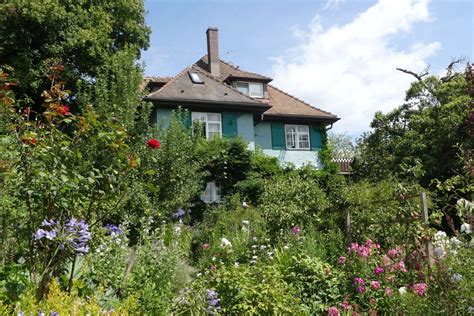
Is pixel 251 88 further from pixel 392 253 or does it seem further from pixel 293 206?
pixel 392 253

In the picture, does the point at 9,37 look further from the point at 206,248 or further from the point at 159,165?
the point at 206,248

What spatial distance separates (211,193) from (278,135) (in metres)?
4.94

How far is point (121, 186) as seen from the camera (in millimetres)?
4637

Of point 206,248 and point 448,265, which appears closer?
point 448,265

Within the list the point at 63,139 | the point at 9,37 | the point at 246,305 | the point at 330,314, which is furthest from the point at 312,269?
the point at 9,37

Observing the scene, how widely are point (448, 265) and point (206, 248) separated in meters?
6.23

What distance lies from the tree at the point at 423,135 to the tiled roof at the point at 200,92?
7.32 m

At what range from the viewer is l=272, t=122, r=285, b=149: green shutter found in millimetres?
21219

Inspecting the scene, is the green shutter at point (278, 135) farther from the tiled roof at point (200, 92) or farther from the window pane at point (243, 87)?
the window pane at point (243, 87)

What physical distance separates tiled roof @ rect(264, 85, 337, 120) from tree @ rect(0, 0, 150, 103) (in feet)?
24.4

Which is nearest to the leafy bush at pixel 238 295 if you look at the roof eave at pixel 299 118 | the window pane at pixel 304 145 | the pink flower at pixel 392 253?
the pink flower at pixel 392 253

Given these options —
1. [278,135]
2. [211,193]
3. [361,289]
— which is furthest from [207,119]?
[361,289]

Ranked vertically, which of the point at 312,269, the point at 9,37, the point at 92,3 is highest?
the point at 92,3

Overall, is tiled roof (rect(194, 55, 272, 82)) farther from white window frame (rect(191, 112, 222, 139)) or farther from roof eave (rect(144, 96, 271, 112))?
white window frame (rect(191, 112, 222, 139))
